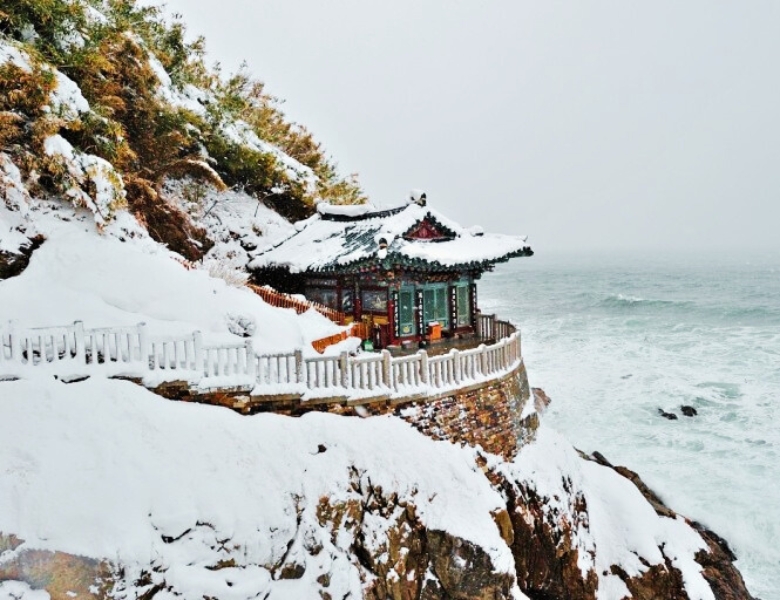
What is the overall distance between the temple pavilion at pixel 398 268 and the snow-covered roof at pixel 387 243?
1.5 inches

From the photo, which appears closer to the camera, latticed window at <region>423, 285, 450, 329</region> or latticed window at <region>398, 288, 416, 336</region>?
latticed window at <region>398, 288, 416, 336</region>

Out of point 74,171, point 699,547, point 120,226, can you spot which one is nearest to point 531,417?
point 699,547

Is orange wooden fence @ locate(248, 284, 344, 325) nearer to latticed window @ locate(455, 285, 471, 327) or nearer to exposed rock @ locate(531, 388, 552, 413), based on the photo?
latticed window @ locate(455, 285, 471, 327)

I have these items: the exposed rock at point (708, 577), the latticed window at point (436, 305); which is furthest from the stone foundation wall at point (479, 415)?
the latticed window at point (436, 305)

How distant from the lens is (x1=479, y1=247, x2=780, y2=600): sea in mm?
17531

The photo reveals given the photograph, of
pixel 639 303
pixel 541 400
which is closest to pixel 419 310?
pixel 541 400

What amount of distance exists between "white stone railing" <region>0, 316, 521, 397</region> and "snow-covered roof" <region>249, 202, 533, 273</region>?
4.62 metres

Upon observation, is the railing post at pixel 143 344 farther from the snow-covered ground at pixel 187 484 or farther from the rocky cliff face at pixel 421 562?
the rocky cliff face at pixel 421 562

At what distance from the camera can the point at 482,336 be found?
18484mm

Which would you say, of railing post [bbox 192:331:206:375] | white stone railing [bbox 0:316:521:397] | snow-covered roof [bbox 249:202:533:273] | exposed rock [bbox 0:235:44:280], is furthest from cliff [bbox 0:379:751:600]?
snow-covered roof [bbox 249:202:533:273]

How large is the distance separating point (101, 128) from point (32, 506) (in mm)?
11775

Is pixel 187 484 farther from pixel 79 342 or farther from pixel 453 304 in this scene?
pixel 453 304

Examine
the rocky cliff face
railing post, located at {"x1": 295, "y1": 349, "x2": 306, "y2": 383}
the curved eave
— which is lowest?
the rocky cliff face

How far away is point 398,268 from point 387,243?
1.31 m
